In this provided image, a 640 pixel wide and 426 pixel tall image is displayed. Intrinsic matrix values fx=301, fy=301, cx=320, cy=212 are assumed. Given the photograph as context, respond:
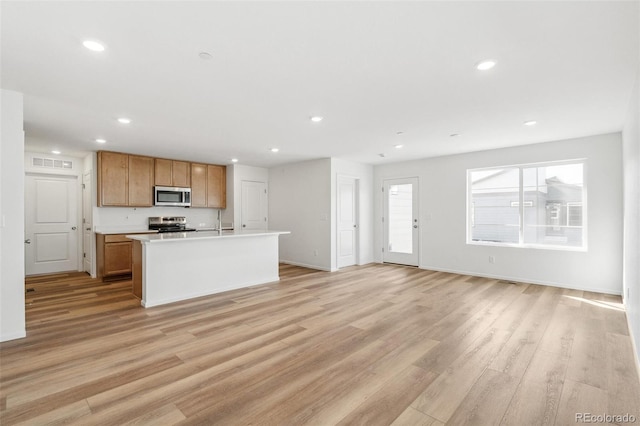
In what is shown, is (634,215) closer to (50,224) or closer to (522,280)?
(522,280)

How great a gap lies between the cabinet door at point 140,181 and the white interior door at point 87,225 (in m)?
0.82

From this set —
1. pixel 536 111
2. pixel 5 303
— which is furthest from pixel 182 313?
pixel 536 111

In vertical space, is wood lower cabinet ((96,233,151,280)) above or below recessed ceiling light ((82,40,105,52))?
below

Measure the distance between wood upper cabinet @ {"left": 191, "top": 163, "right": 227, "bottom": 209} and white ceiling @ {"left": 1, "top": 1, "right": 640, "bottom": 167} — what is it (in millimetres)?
2541

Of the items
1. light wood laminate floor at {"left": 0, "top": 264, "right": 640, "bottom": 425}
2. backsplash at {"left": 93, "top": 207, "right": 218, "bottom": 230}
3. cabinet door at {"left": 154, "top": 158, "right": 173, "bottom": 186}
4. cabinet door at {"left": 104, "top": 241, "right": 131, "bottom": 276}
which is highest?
cabinet door at {"left": 154, "top": 158, "right": 173, "bottom": 186}

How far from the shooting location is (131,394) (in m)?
2.09

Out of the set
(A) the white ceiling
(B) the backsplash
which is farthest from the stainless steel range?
(A) the white ceiling

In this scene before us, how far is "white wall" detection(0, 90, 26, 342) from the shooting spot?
293 centimetres

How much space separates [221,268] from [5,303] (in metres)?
2.40

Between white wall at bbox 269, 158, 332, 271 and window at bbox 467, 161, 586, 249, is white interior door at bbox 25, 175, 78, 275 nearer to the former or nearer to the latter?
white wall at bbox 269, 158, 332, 271

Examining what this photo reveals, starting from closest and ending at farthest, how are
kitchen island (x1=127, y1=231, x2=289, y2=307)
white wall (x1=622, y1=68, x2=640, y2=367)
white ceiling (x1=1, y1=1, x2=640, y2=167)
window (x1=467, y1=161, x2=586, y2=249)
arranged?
white ceiling (x1=1, y1=1, x2=640, y2=167)
white wall (x1=622, y1=68, x2=640, y2=367)
kitchen island (x1=127, y1=231, x2=289, y2=307)
window (x1=467, y1=161, x2=586, y2=249)

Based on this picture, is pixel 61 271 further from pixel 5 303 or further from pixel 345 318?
pixel 345 318

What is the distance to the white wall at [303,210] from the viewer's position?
6578 millimetres

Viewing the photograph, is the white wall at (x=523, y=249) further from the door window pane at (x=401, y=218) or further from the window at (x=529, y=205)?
the door window pane at (x=401, y=218)
